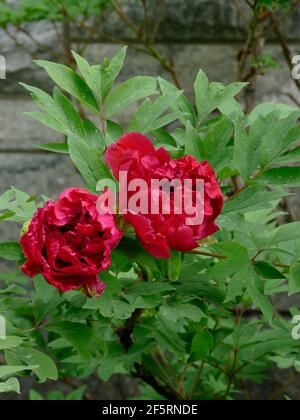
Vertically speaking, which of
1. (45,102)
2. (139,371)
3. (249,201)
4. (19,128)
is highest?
(19,128)

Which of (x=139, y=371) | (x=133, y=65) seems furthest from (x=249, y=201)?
(x=133, y=65)

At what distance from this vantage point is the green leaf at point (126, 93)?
81cm

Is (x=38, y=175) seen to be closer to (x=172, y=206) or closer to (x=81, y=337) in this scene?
(x=81, y=337)

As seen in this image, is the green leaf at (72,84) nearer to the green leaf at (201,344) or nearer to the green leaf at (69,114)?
the green leaf at (69,114)

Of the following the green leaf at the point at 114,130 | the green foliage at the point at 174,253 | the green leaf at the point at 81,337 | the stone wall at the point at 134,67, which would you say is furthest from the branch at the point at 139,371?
the stone wall at the point at 134,67

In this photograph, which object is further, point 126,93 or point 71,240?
point 126,93

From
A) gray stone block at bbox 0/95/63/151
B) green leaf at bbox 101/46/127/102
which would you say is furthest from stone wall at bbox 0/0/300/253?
green leaf at bbox 101/46/127/102

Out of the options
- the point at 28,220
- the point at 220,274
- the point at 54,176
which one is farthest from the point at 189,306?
the point at 54,176

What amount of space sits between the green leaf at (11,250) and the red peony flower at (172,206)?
0.13 m

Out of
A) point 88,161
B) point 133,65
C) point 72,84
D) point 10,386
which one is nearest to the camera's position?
point 10,386

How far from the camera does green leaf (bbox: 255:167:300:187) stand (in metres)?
0.74

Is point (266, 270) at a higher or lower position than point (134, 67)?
lower

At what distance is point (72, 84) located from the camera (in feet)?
2.64

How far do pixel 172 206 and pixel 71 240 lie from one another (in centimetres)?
9
